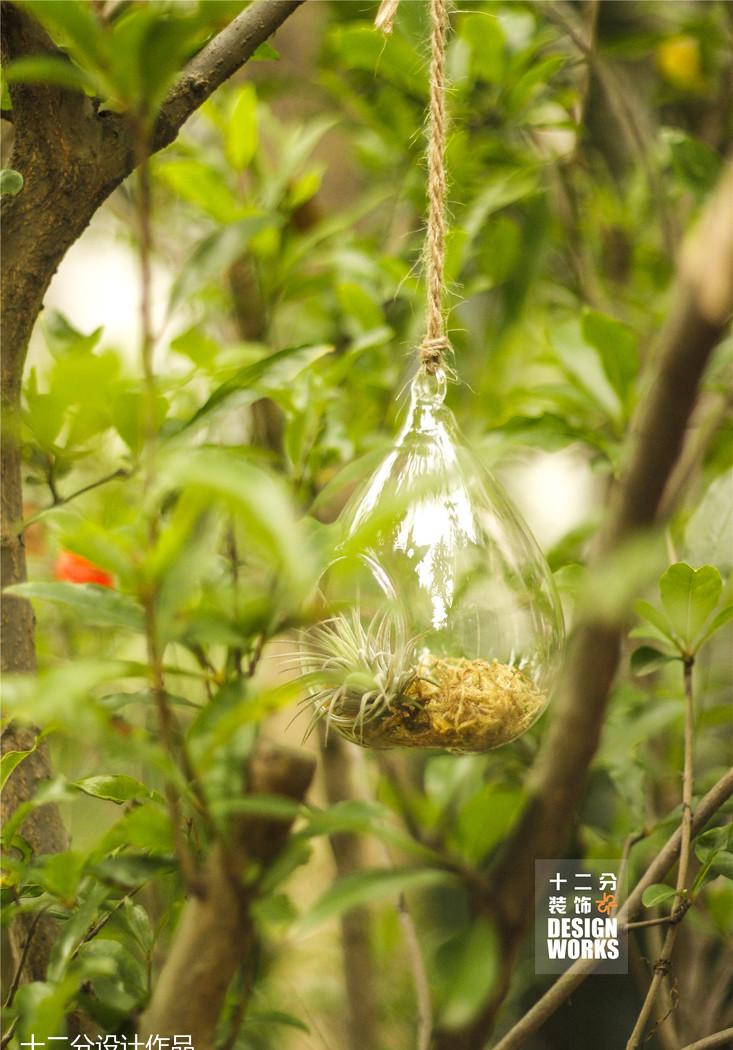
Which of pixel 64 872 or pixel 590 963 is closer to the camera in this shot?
pixel 64 872

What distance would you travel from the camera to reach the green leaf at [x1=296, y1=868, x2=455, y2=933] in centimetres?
41

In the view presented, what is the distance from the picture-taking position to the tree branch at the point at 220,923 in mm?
435

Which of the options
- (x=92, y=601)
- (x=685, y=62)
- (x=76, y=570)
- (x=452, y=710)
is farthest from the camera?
(x=685, y=62)

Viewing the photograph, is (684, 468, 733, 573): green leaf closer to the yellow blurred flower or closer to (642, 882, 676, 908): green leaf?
(642, 882, 676, 908): green leaf

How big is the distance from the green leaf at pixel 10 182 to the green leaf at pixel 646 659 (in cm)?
57

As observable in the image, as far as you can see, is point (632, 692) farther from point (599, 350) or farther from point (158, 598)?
point (158, 598)

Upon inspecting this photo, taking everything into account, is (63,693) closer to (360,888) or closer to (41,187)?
(360,888)

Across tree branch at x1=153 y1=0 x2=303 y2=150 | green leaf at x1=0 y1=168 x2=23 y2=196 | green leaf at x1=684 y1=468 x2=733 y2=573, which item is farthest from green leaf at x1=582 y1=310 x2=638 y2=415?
green leaf at x1=0 y1=168 x2=23 y2=196

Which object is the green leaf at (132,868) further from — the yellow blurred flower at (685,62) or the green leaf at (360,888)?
the yellow blurred flower at (685,62)

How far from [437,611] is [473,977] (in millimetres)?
252

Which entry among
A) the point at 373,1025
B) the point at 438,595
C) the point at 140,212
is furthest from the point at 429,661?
the point at 373,1025

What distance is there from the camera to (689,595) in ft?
2.21

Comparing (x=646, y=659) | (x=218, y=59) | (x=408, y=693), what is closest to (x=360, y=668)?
(x=408, y=693)

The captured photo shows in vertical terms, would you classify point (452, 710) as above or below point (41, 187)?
below
